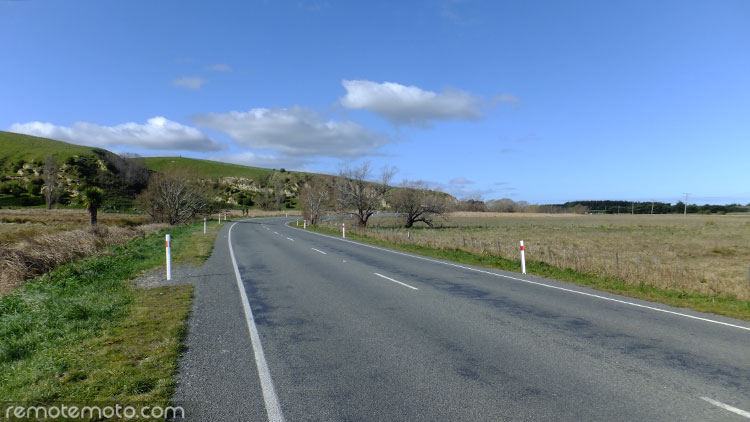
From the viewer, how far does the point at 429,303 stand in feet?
29.3

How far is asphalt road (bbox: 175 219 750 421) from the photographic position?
4.05 meters

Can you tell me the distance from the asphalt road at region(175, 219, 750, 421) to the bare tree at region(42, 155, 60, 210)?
82.7 m

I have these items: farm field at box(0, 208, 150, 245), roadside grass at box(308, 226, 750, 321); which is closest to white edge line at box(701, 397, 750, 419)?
roadside grass at box(308, 226, 750, 321)

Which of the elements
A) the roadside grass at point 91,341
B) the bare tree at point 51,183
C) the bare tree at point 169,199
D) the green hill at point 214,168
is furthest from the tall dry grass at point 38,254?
the green hill at point 214,168

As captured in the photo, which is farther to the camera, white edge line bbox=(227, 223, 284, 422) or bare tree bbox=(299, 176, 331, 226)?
bare tree bbox=(299, 176, 331, 226)

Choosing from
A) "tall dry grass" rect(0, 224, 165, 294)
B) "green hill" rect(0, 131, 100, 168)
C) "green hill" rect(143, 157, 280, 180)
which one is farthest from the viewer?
"green hill" rect(143, 157, 280, 180)

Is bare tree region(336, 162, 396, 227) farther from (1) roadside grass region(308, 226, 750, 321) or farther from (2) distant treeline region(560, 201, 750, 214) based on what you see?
(2) distant treeline region(560, 201, 750, 214)

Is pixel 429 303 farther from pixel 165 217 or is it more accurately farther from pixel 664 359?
pixel 165 217

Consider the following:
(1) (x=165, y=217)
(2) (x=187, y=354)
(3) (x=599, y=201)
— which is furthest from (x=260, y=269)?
(3) (x=599, y=201)

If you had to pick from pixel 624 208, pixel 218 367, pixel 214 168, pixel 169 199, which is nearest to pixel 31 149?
pixel 214 168

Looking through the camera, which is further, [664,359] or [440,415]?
[664,359]

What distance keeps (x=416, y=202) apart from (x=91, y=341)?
48.0 meters

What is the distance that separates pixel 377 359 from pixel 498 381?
1521mm

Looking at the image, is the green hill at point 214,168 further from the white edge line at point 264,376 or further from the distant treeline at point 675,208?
the white edge line at point 264,376
